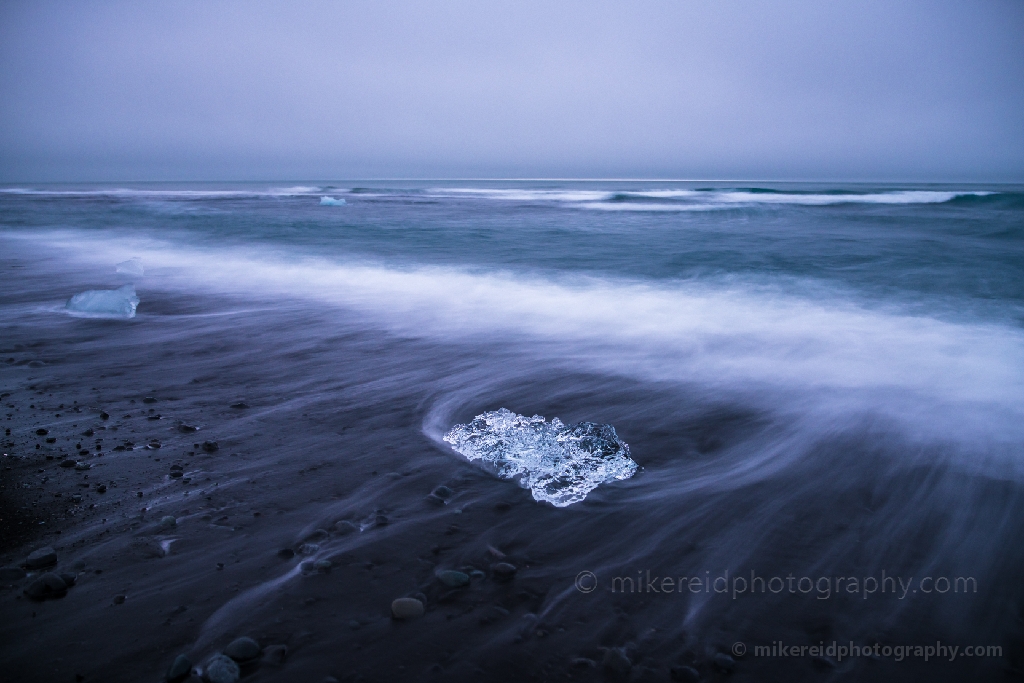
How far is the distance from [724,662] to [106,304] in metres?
7.21

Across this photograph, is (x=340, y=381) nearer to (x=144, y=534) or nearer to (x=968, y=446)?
(x=144, y=534)

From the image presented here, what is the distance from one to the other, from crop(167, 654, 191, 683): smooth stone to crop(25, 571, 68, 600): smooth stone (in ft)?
2.22

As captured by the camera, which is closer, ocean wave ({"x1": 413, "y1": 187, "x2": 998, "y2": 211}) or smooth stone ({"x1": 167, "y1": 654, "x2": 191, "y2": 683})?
smooth stone ({"x1": 167, "y1": 654, "x2": 191, "y2": 683})

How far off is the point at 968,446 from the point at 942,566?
154 centimetres

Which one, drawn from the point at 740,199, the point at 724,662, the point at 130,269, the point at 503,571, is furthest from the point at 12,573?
the point at 740,199

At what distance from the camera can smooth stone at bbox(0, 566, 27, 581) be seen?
2146 millimetres

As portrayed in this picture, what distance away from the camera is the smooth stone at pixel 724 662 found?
189 centimetres

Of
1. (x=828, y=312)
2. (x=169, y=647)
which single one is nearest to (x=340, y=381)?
(x=169, y=647)

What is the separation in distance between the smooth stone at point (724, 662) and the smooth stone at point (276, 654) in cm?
142

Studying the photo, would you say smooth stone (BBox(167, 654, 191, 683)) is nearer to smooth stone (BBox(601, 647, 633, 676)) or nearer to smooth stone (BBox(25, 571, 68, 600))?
smooth stone (BBox(25, 571, 68, 600))

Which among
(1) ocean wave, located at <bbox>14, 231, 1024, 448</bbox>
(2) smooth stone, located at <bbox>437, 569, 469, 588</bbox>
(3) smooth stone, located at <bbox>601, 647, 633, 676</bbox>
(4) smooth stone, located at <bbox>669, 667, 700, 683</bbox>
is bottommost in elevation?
(4) smooth stone, located at <bbox>669, 667, 700, 683</bbox>

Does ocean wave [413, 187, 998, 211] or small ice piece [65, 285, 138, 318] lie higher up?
ocean wave [413, 187, 998, 211]

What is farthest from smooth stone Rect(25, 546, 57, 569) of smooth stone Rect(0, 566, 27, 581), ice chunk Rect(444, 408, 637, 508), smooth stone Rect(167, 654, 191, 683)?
ice chunk Rect(444, 408, 637, 508)

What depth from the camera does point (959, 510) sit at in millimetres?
2885
